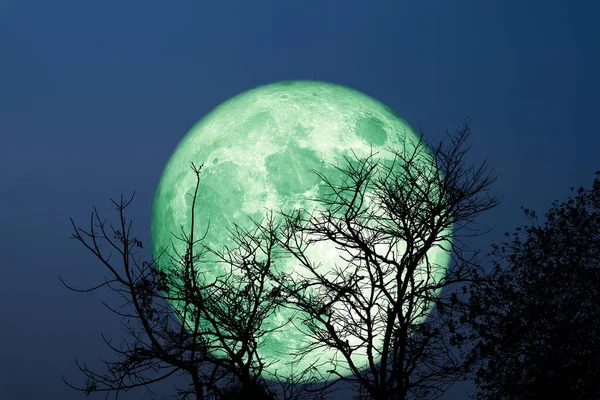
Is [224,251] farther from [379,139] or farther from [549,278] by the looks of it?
[549,278]

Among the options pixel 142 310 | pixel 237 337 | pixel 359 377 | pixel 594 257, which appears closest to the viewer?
pixel 359 377

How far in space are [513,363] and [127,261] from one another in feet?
24.0

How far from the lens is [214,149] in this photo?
42.4 feet

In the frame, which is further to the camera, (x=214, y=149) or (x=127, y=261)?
(x=214, y=149)

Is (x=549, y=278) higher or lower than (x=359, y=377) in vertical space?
higher

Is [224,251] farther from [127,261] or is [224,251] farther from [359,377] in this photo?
[359,377]

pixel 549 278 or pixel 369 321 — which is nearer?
pixel 369 321

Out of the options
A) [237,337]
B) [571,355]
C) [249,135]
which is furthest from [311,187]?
[571,355]

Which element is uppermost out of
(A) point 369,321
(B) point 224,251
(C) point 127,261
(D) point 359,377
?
(B) point 224,251

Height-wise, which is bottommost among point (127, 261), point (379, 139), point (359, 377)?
point (359, 377)

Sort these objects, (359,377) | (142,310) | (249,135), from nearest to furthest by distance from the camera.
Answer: (359,377)
(142,310)
(249,135)

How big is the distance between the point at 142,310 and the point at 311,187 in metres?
3.86

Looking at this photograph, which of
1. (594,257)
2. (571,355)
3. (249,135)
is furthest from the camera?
(249,135)

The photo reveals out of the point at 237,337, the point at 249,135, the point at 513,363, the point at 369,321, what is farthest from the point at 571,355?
the point at 249,135
